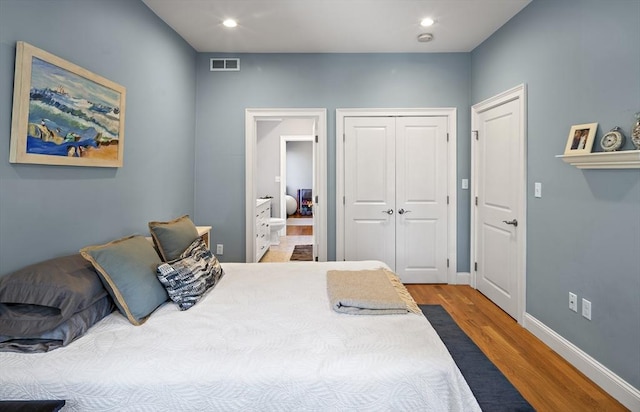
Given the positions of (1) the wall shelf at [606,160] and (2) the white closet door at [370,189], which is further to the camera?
(2) the white closet door at [370,189]

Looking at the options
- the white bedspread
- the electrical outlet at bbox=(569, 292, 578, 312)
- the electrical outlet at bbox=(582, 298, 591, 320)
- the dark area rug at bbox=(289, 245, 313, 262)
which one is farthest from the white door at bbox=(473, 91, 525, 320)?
the dark area rug at bbox=(289, 245, 313, 262)

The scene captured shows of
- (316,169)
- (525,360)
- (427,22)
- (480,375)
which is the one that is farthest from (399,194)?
(480,375)

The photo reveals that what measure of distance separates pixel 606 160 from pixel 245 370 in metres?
2.26

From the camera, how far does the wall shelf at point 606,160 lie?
1.76 meters

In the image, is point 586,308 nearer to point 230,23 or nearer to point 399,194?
point 399,194

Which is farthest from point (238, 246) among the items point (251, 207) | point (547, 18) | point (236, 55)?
point (547, 18)

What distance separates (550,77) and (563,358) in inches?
82.2

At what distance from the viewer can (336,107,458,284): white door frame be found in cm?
390

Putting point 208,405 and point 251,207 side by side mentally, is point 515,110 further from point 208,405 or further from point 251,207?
point 208,405

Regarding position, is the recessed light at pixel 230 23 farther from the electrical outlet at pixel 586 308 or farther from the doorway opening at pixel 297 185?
the doorway opening at pixel 297 185

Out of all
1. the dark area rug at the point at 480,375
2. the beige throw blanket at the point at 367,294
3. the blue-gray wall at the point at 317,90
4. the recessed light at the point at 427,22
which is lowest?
the dark area rug at the point at 480,375

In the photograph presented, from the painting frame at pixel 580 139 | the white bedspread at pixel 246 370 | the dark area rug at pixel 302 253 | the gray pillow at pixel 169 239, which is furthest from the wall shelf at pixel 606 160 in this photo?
the dark area rug at pixel 302 253

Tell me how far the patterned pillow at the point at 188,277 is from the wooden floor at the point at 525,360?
6.54 feet

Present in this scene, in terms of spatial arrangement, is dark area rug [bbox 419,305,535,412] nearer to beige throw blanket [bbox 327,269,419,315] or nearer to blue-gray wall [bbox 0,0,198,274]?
beige throw blanket [bbox 327,269,419,315]
